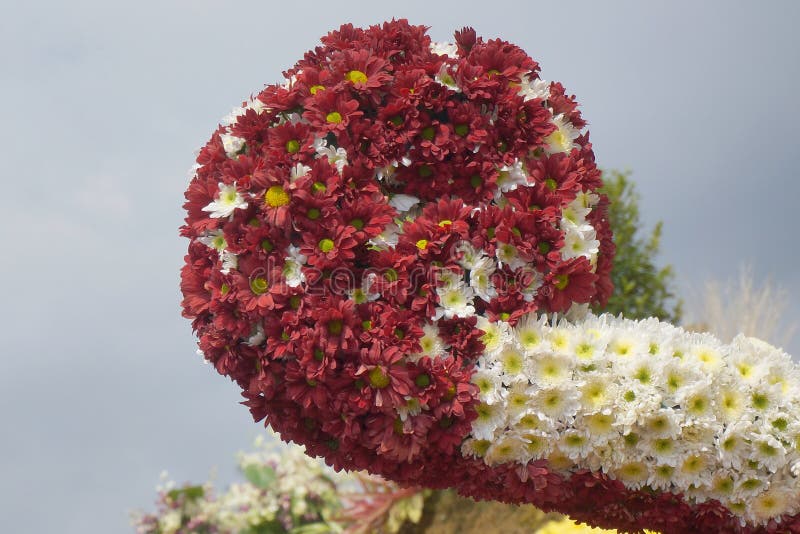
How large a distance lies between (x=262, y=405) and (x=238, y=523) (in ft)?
12.4

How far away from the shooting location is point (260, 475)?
7754mm

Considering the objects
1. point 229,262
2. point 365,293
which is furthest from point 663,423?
point 229,262

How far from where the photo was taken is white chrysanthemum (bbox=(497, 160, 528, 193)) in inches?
163

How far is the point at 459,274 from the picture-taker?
3898 millimetres

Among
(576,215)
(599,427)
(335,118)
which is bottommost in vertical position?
(599,427)

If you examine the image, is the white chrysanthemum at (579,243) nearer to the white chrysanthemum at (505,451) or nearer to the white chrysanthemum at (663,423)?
the white chrysanthemum at (663,423)

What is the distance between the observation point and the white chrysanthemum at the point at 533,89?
432cm

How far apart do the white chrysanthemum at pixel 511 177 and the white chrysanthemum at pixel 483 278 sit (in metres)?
0.40

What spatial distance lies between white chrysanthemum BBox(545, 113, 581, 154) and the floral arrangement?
4225 millimetres

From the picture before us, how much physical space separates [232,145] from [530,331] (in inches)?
68.4

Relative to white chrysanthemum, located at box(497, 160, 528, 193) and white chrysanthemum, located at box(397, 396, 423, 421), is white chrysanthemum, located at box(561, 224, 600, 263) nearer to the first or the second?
white chrysanthemum, located at box(497, 160, 528, 193)

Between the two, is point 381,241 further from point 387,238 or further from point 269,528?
point 269,528

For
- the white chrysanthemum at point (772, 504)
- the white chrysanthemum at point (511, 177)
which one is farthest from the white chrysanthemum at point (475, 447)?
the white chrysanthemum at point (772, 504)

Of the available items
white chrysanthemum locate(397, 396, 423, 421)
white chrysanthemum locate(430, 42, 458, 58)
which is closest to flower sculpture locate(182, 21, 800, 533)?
white chrysanthemum locate(397, 396, 423, 421)
